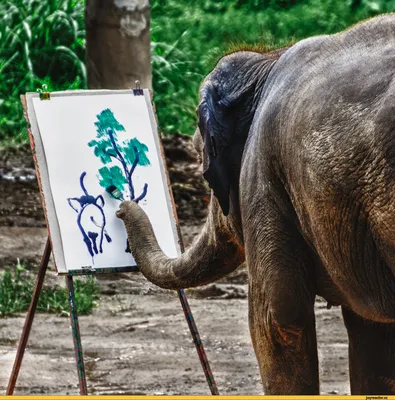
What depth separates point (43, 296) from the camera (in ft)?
31.5

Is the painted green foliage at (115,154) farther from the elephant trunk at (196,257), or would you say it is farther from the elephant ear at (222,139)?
the elephant ear at (222,139)

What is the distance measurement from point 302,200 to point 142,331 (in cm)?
434

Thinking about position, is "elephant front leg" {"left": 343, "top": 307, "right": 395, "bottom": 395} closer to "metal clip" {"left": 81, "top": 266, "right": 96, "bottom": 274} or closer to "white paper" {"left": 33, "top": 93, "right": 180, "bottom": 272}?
"white paper" {"left": 33, "top": 93, "right": 180, "bottom": 272}

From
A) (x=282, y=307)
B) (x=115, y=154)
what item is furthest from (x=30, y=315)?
(x=282, y=307)

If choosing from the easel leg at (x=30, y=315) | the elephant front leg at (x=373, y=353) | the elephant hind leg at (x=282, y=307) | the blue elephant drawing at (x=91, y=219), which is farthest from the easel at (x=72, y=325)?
the elephant hind leg at (x=282, y=307)

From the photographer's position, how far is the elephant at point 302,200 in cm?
439

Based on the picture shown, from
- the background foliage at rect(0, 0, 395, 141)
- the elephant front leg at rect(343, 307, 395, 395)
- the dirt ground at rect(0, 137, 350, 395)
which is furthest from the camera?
the background foliage at rect(0, 0, 395, 141)

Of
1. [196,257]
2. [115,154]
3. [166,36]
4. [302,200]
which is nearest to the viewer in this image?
[302,200]

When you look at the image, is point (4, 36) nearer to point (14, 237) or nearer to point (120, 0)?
point (120, 0)

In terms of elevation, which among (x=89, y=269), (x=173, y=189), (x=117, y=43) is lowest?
(x=173, y=189)

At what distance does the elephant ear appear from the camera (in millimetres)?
5488

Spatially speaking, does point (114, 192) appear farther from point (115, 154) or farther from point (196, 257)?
point (196, 257)

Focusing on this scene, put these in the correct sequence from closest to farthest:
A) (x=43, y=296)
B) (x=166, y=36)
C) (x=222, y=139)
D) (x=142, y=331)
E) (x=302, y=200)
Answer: (x=302, y=200)
(x=222, y=139)
(x=142, y=331)
(x=43, y=296)
(x=166, y=36)

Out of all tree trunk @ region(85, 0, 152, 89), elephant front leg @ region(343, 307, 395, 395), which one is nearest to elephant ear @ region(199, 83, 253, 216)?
elephant front leg @ region(343, 307, 395, 395)
